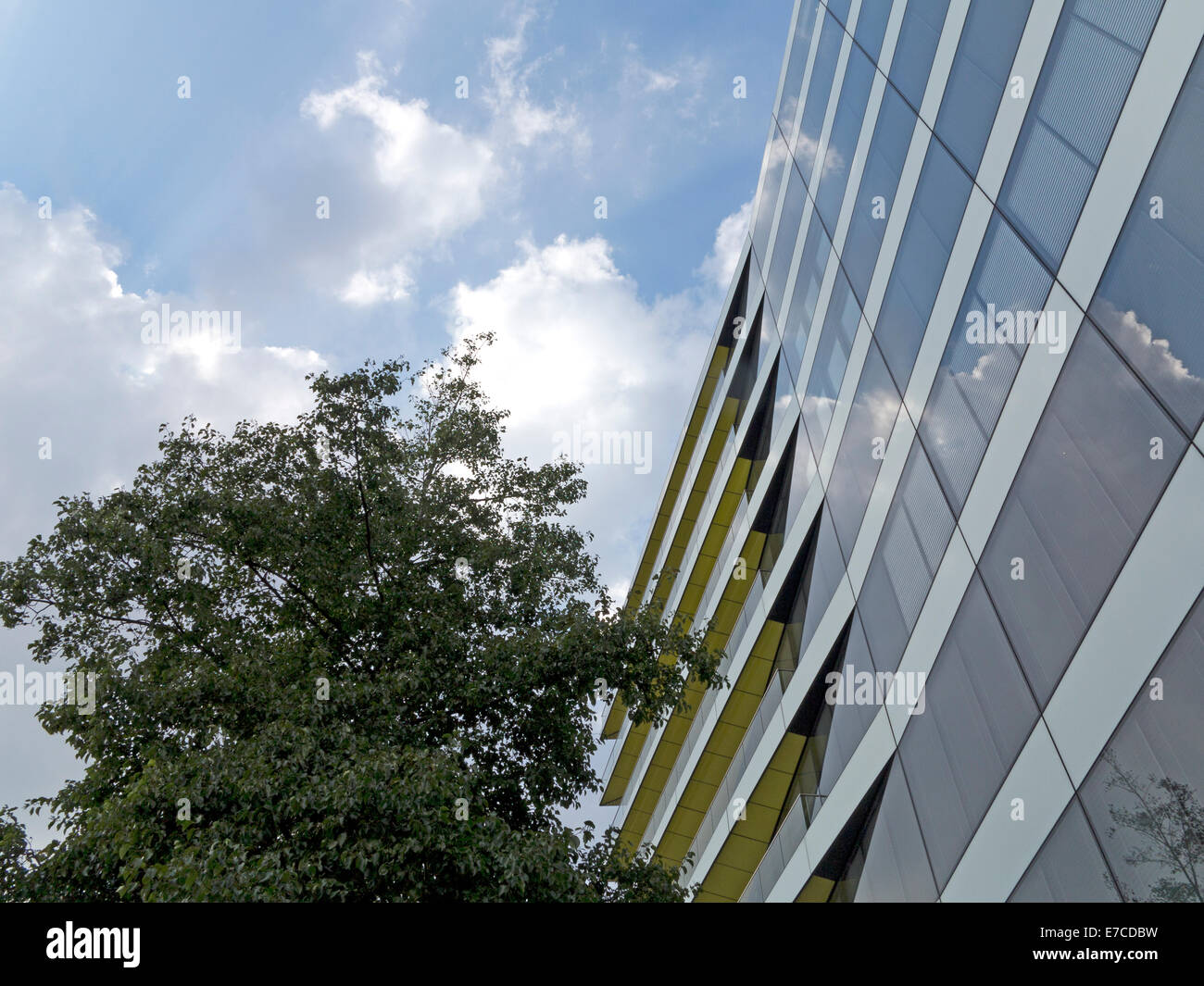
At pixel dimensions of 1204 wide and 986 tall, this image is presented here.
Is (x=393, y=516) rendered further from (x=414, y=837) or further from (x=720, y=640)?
(x=720, y=640)

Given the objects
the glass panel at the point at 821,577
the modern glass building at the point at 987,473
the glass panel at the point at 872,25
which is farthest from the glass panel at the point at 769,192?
the glass panel at the point at 821,577

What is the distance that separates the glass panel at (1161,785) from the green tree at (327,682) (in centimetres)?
511

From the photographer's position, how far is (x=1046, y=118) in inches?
352

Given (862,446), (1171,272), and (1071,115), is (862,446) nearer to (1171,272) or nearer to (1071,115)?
(1071,115)

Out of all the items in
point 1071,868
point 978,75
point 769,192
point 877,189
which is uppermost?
point 769,192

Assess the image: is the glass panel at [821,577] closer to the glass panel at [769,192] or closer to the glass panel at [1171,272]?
the glass panel at [1171,272]

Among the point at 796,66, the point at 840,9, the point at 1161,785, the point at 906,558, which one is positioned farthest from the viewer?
the point at 796,66

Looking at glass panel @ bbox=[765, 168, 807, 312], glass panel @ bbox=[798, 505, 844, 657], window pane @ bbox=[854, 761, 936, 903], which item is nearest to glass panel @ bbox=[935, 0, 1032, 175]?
glass panel @ bbox=[798, 505, 844, 657]

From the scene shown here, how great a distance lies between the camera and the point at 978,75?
10805 millimetres

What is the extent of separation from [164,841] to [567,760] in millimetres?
4789

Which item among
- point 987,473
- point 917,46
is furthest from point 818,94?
point 987,473

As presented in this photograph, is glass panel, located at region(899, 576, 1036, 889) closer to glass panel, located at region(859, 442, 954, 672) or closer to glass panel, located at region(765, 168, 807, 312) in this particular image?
glass panel, located at region(859, 442, 954, 672)

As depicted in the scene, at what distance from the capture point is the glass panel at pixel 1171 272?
6.30 m

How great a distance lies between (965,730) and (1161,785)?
318cm
